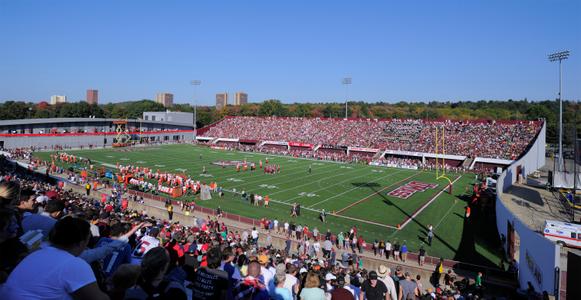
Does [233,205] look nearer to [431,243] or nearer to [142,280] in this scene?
[431,243]

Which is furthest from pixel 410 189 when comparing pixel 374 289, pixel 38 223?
pixel 38 223

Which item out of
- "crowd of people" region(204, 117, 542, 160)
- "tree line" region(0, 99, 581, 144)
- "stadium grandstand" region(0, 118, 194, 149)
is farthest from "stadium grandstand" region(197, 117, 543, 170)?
"tree line" region(0, 99, 581, 144)

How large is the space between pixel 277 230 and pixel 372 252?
540cm

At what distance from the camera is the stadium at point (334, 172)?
69.4 feet

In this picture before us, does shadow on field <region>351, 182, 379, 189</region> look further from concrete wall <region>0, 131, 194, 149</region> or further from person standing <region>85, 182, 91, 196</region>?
concrete wall <region>0, 131, 194, 149</region>

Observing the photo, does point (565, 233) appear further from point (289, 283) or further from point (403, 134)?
point (403, 134)

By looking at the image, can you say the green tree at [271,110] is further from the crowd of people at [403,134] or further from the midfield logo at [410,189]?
the midfield logo at [410,189]

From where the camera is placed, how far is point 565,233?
1577 cm

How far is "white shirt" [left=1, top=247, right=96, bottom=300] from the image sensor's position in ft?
8.02

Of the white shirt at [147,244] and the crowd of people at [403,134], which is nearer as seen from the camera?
the white shirt at [147,244]

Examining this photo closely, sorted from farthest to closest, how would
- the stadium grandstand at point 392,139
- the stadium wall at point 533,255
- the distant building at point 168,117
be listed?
the distant building at point 168,117
the stadium grandstand at point 392,139
the stadium wall at point 533,255

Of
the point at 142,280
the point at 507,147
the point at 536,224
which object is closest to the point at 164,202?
the point at 536,224

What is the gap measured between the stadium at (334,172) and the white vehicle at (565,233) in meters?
1.43

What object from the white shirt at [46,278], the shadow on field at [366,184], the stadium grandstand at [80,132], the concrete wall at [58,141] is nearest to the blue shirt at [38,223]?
the white shirt at [46,278]
